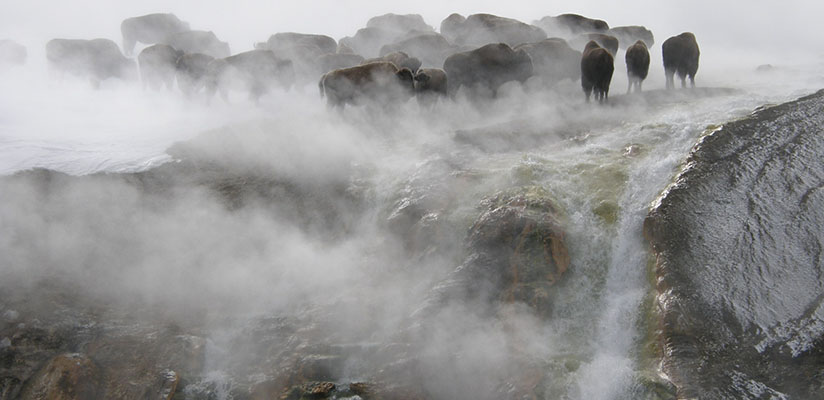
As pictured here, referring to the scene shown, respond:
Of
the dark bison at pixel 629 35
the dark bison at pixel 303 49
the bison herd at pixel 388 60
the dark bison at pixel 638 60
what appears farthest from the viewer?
the dark bison at pixel 629 35

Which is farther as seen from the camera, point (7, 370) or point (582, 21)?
point (582, 21)

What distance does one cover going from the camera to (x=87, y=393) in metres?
5.42

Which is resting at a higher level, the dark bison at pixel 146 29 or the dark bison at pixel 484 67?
the dark bison at pixel 146 29

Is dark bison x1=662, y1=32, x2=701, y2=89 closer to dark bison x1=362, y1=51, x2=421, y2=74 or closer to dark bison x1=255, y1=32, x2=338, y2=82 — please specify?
dark bison x1=362, y1=51, x2=421, y2=74

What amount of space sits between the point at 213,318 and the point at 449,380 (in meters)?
2.57

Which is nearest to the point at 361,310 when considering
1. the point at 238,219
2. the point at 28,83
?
the point at 238,219

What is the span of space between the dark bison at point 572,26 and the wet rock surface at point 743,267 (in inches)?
373

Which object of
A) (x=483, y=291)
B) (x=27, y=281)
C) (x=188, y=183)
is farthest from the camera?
(x=188, y=183)

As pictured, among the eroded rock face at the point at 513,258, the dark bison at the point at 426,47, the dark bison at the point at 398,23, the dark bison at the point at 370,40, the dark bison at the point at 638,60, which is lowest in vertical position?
the eroded rock face at the point at 513,258

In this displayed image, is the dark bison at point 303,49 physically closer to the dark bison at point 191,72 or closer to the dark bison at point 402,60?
the dark bison at point 191,72

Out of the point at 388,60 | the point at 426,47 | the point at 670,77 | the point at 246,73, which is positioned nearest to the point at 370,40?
the point at 426,47

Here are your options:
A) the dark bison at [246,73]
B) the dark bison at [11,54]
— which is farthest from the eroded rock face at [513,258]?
the dark bison at [11,54]

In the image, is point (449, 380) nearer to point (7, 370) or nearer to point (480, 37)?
point (7, 370)

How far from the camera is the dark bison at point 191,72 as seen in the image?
13.2 metres
